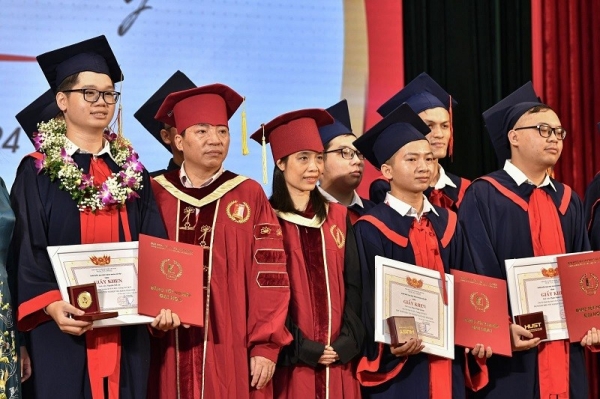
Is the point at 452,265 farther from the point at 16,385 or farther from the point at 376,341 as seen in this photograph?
the point at 16,385

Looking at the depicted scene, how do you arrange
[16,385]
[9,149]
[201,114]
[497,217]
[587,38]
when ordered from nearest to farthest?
1. [16,385]
2. [201,114]
3. [497,217]
4. [9,149]
5. [587,38]

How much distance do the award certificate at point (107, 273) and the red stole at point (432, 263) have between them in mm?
1281

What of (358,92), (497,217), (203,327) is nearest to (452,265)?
(497,217)

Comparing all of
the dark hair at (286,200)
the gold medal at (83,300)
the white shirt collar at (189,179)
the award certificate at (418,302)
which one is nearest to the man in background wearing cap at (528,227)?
the award certificate at (418,302)

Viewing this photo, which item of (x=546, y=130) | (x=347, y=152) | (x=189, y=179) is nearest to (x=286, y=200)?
(x=189, y=179)

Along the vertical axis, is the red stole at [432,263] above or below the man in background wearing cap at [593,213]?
below

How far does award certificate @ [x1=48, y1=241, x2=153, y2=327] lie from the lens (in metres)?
3.67

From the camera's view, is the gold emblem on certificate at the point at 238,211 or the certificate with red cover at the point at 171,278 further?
the gold emblem on certificate at the point at 238,211

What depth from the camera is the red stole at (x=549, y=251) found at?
4484mm

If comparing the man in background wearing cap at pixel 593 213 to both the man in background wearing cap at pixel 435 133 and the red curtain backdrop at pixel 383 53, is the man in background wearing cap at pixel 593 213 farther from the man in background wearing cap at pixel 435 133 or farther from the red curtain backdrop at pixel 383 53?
the red curtain backdrop at pixel 383 53

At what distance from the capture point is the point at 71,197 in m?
3.89

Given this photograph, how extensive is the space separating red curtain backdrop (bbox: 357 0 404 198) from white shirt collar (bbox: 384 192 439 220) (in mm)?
1805

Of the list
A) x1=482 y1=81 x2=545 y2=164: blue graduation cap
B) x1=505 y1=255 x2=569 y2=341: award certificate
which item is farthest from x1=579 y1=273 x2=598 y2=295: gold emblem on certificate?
x1=482 y1=81 x2=545 y2=164: blue graduation cap

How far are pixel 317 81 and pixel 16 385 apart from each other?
10.6ft
